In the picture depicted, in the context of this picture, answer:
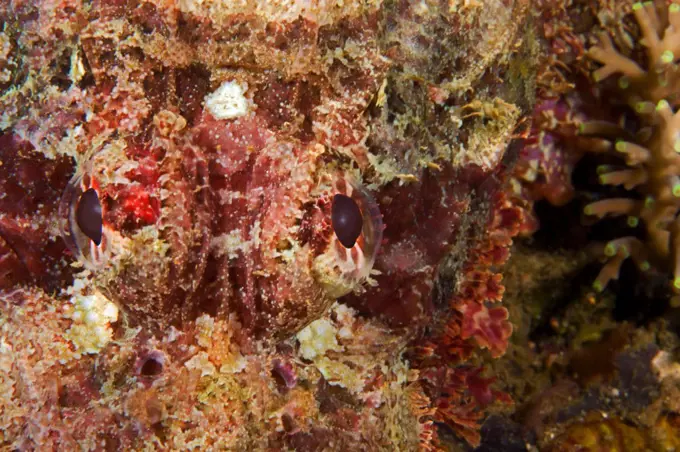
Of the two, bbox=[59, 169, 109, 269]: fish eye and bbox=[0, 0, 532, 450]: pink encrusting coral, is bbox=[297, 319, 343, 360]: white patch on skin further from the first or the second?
bbox=[59, 169, 109, 269]: fish eye

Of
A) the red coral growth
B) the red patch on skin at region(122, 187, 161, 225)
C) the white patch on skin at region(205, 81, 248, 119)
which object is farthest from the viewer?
the red coral growth

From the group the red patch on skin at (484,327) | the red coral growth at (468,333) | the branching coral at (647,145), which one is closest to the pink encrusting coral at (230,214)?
the red coral growth at (468,333)

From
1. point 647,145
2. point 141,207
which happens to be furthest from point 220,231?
point 647,145

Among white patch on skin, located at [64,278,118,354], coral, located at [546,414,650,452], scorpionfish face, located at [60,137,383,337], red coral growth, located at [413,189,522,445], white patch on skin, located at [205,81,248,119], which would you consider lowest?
coral, located at [546,414,650,452]

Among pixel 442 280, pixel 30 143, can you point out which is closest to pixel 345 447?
pixel 442 280

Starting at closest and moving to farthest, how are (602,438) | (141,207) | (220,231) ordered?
(141,207) < (220,231) < (602,438)

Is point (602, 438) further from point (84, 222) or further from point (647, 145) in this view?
point (84, 222)

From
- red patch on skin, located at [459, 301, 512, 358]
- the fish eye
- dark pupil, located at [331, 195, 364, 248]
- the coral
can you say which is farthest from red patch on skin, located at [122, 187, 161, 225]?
the coral
